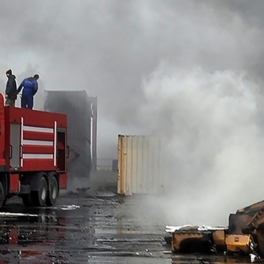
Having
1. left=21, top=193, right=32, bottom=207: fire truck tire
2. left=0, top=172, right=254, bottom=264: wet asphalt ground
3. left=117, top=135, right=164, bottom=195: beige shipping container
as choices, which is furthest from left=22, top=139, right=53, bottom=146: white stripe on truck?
left=117, top=135, right=164, bottom=195: beige shipping container

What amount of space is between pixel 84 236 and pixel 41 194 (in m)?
8.75

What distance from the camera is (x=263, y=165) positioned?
19078 mm

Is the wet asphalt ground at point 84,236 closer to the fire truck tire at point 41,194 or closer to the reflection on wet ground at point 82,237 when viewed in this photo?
the reflection on wet ground at point 82,237

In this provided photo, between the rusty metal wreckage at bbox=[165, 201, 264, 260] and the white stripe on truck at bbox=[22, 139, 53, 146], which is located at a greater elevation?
the white stripe on truck at bbox=[22, 139, 53, 146]

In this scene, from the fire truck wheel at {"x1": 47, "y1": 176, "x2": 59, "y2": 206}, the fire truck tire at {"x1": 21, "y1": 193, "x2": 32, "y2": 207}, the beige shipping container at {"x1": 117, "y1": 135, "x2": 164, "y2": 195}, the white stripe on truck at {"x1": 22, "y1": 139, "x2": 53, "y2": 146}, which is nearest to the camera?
the white stripe on truck at {"x1": 22, "y1": 139, "x2": 53, "y2": 146}

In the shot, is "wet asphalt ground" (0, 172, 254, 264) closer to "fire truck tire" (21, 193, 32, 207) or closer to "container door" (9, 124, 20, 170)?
"fire truck tire" (21, 193, 32, 207)

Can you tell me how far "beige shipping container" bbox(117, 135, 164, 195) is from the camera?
30469 millimetres

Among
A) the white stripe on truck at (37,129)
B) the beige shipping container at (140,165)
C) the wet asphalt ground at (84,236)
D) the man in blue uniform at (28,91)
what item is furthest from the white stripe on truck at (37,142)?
the beige shipping container at (140,165)

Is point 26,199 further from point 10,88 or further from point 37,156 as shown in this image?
point 10,88

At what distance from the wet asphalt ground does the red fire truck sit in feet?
2.12

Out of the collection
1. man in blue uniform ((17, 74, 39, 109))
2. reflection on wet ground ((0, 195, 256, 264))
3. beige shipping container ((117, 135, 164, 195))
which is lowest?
reflection on wet ground ((0, 195, 256, 264))

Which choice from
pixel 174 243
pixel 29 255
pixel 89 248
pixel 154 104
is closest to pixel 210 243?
pixel 174 243

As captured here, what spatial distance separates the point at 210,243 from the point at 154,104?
37.8 ft

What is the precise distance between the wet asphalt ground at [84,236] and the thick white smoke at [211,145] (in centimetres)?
134
